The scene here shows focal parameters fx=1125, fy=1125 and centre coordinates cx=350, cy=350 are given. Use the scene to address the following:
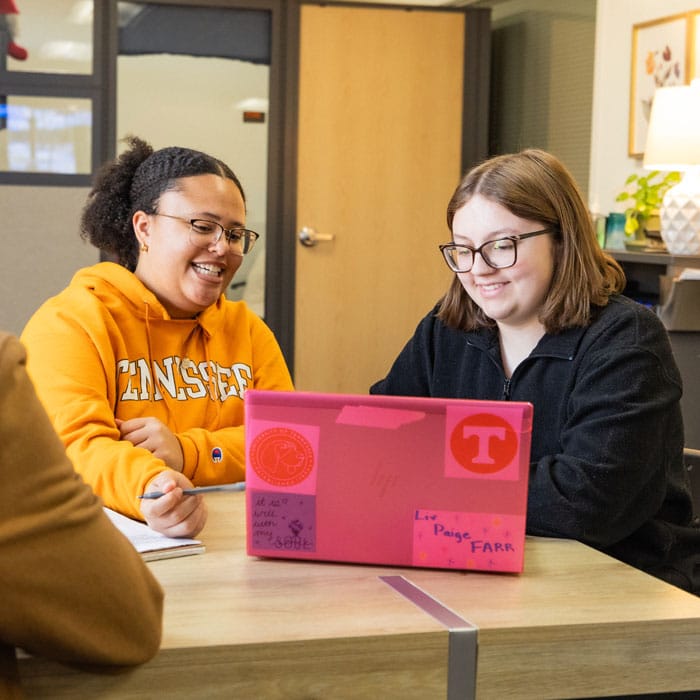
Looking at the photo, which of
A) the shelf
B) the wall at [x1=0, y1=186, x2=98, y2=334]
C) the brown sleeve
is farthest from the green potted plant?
the brown sleeve

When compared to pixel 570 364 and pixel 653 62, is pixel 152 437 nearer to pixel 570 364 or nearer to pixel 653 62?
pixel 570 364

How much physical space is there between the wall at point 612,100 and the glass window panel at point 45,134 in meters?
2.29

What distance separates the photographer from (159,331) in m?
1.88

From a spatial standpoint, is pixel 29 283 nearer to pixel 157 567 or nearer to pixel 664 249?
pixel 664 249

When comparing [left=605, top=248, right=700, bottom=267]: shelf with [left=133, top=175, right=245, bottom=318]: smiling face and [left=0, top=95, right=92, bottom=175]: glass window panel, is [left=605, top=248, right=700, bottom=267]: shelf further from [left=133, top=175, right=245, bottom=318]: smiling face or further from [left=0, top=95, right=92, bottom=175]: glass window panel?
[left=0, top=95, right=92, bottom=175]: glass window panel

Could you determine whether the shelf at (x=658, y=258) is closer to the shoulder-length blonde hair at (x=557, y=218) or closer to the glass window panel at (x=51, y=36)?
the shoulder-length blonde hair at (x=557, y=218)

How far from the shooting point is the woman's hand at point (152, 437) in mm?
1689

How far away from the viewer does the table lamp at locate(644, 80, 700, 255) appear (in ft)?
11.4

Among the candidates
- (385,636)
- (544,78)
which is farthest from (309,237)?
(385,636)

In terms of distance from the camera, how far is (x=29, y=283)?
5055 millimetres

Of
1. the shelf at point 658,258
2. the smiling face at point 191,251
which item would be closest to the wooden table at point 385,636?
the smiling face at point 191,251

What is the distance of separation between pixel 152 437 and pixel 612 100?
132 inches

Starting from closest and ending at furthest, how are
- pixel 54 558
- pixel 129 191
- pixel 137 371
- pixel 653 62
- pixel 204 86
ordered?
pixel 54 558
pixel 137 371
pixel 129 191
pixel 653 62
pixel 204 86

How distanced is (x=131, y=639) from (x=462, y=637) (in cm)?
32
